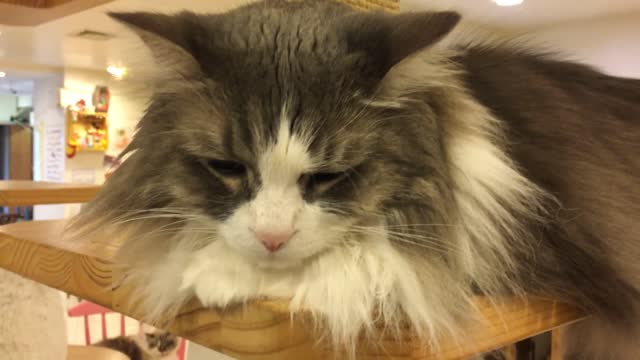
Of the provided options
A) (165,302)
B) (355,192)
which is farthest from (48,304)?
(355,192)

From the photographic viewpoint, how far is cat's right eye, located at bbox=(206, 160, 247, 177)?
74 centimetres

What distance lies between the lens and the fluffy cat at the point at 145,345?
2.38 metres

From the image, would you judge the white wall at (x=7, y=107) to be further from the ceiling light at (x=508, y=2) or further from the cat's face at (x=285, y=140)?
the cat's face at (x=285, y=140)

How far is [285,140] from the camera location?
0.72 meters

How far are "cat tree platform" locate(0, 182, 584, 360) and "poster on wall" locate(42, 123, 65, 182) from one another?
5.91 m

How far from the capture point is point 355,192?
742 millimetres

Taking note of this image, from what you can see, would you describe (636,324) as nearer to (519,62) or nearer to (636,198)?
(636,198)

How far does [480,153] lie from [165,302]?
42 cm

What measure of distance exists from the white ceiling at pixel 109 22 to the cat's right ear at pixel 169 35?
2430 millimetres

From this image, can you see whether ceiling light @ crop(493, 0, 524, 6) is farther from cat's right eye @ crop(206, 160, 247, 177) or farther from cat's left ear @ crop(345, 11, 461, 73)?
cat's right eye @ crop(206, 160, 247, 177)

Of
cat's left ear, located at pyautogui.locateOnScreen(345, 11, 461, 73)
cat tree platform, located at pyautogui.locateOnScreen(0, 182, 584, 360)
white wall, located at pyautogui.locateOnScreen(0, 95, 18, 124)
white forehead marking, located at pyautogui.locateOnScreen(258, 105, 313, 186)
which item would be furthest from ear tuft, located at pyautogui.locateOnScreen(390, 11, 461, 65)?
white wall, located at pyautogui.locateOnScreen(0, 95, 18, 124)

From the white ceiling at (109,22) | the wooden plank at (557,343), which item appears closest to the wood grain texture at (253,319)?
the wooden plank at (557,343)

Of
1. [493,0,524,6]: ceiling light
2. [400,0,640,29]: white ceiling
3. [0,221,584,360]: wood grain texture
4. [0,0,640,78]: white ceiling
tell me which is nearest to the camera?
[0,221,584,360]: wood grain texture

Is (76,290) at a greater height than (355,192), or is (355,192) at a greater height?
(355,192)
